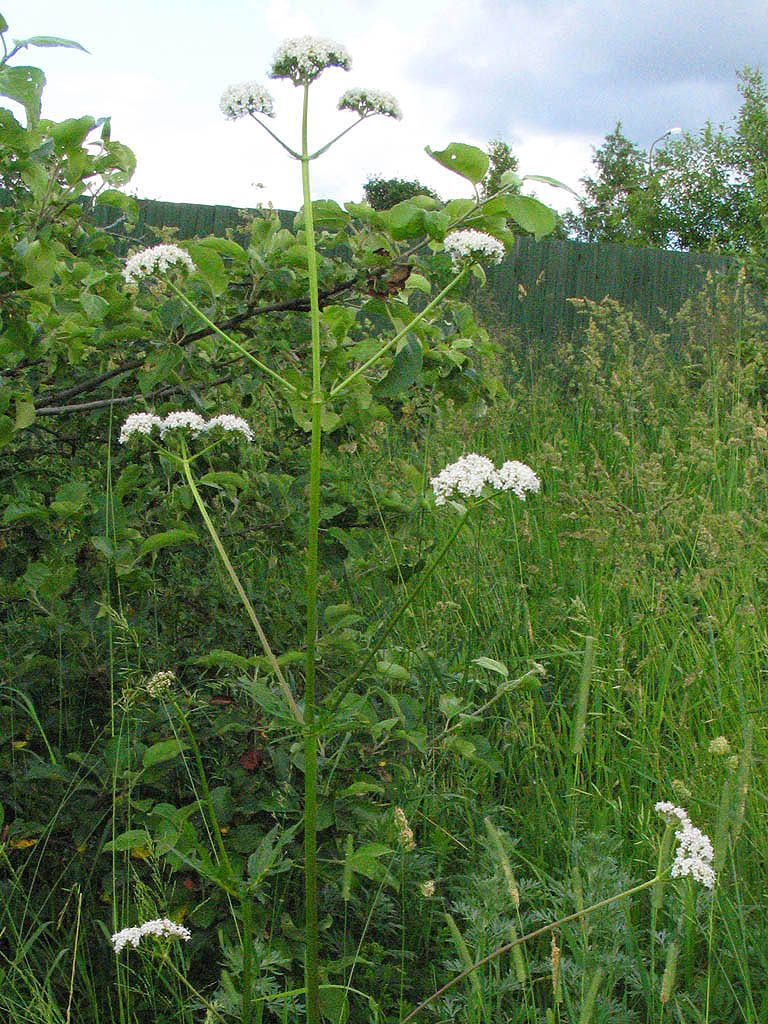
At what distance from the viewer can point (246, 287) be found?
1.93 metres

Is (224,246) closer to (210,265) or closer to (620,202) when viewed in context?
(210,265)

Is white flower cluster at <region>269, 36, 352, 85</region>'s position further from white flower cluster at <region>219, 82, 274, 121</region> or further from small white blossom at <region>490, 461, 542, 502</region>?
small white blossom at <region>490, 461, 542, 502</region>

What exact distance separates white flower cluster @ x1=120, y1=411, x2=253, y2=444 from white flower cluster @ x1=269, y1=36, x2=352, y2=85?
558 millimetres

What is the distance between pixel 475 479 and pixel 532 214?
15.7 inches

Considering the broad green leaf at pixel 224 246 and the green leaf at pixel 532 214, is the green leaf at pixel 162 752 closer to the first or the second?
the broad green leaf at pixel 224 246

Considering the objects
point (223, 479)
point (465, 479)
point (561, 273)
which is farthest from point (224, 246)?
point (561, 273)

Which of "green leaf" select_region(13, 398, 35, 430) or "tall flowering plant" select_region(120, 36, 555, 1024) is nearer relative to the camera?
"tall flowering plant" select_region(120, 36, 555, 1024)

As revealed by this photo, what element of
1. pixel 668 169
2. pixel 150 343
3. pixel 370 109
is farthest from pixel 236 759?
pixel 668 169

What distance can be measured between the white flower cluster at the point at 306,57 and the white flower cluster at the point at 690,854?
119 cm

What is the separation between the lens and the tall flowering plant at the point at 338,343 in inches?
45.8

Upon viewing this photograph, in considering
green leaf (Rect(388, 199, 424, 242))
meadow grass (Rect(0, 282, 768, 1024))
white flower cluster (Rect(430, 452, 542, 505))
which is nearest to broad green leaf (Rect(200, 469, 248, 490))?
meadow grass (Rect(0, 282, 768, 1024))

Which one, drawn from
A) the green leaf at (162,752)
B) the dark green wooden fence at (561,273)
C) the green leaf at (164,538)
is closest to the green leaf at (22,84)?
the green leaf at (164,538)

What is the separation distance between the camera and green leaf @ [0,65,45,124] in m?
1.26

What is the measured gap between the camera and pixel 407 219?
1390 mm
